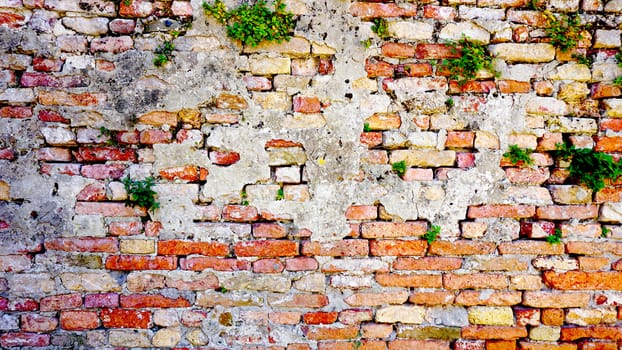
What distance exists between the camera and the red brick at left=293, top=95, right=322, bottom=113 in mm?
2006

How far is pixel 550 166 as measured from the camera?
2.09 metres

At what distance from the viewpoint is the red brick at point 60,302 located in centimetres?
200

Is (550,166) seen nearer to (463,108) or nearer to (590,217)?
(590,217)

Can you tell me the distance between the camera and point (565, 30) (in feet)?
6.57

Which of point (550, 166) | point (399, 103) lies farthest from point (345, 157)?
point (550, 166)

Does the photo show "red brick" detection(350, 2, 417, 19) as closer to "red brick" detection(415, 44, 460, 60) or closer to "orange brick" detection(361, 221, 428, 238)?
"red brick" detection(415, 44, 460, 60)

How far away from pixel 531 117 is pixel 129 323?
224cm

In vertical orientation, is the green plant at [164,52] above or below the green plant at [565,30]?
below

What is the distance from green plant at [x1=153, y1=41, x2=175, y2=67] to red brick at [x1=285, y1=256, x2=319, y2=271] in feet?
3.73

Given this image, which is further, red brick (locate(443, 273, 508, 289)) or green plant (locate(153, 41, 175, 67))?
red brick (locate(443, 273, 508, 289))

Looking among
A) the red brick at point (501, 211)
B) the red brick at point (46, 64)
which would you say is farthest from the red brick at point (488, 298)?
the red brick at point (46, 64)

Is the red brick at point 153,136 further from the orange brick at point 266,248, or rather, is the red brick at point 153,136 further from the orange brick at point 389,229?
the orange brick at point 389,229

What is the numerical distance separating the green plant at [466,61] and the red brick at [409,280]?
3.24ft

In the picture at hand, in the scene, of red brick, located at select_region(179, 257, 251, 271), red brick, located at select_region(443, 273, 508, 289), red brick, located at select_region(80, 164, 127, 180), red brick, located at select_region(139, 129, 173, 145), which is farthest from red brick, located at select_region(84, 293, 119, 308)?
red brick, located at select_region(443, 273, 508, 289)
